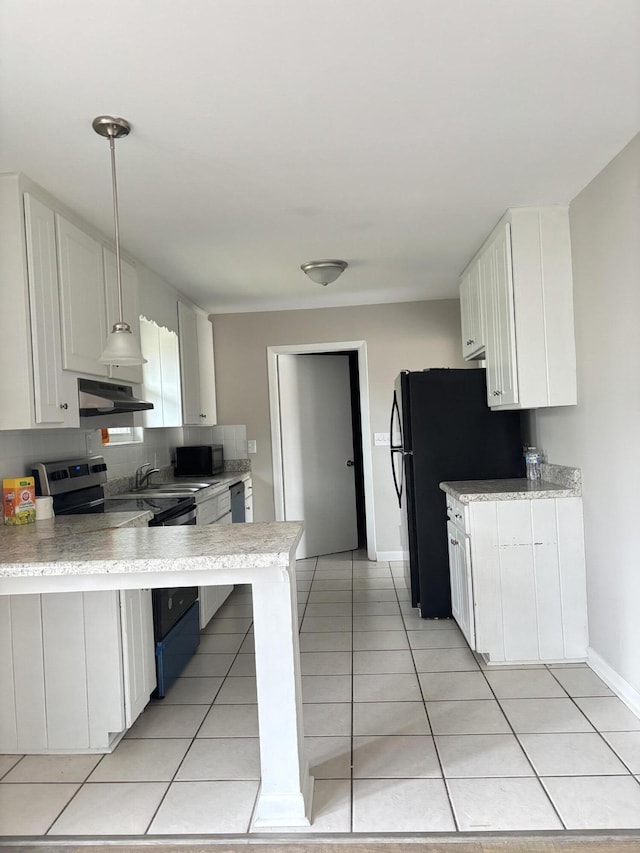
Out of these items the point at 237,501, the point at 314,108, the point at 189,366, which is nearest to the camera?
the point at 314,108

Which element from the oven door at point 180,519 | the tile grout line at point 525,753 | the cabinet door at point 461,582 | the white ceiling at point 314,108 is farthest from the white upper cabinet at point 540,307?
the oven door at point 180,519

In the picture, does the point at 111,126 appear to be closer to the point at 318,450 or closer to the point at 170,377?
the point at 170,377

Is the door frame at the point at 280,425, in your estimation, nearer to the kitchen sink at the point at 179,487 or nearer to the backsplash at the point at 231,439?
the backsplash at the point at 231,439

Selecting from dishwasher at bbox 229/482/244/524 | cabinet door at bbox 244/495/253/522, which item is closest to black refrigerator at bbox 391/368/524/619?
dishwasher at bbox 229/482/244/524

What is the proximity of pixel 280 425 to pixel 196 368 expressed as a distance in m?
1.03

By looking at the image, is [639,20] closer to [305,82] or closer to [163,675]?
[305,82]

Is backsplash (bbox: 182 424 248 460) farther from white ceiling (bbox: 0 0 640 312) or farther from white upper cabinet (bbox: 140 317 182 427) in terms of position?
white ceiling (bbox: 0 0 640 312)

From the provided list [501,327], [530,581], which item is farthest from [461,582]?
[501,327]

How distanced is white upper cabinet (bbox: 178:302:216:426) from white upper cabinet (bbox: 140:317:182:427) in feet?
0.30

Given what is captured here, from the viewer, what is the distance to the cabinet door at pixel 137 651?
7.83 feet

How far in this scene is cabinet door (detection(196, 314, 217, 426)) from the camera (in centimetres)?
500

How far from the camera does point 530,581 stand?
3.06 metres

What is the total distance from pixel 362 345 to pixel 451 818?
401 cm

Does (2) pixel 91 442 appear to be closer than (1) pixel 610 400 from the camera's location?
No
